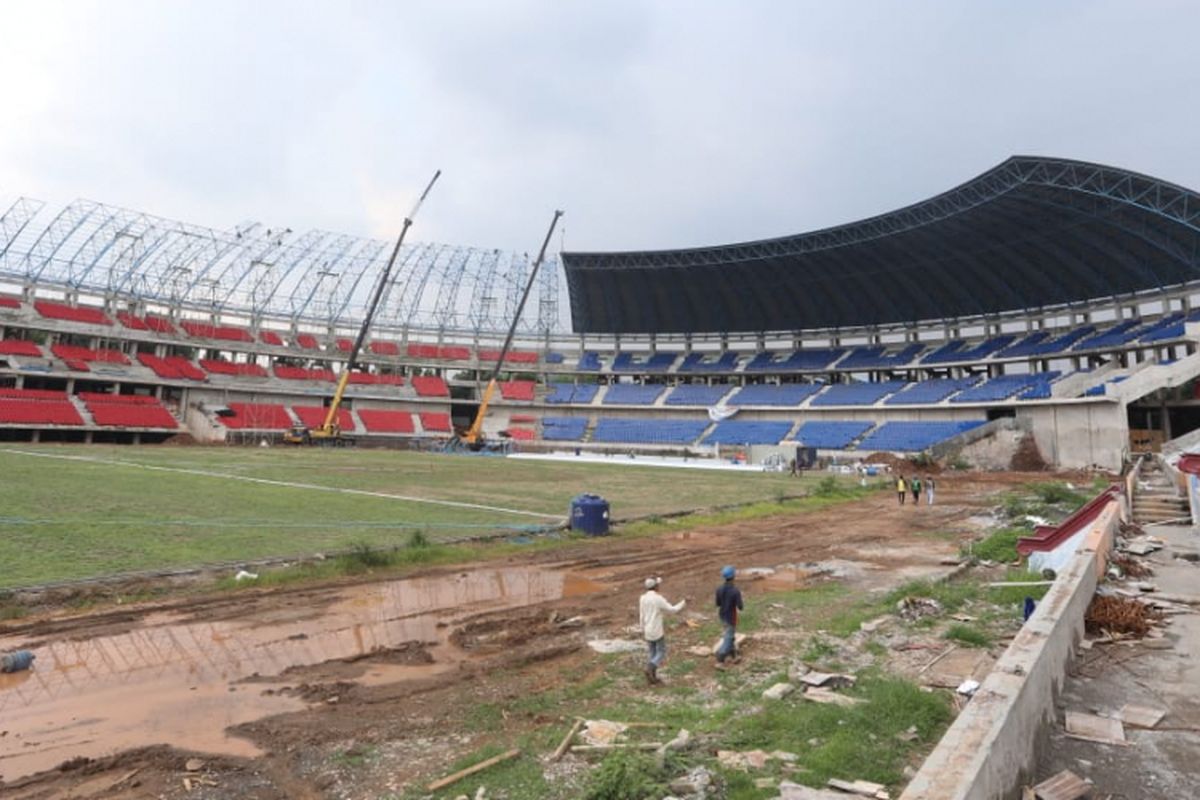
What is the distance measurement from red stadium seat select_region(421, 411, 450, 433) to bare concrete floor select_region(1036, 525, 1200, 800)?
2833 inches

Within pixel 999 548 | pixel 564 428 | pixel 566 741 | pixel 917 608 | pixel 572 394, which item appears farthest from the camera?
pixel 572 394

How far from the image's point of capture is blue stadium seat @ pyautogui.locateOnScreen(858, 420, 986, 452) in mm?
51125

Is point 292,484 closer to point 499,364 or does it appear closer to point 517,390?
point 499,364

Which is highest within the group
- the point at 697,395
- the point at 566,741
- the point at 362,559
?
the point at 697,395

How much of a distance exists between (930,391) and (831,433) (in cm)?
988

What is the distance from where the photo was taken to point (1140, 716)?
580 cm

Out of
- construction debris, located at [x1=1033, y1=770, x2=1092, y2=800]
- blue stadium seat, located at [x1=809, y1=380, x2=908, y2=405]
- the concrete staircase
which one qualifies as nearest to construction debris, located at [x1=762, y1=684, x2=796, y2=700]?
construction debris, located at [x1=1033, y1=770, x2=1092, y2=800]

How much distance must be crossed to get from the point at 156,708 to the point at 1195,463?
878 inches

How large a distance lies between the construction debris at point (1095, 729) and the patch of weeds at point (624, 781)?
3.73 metres

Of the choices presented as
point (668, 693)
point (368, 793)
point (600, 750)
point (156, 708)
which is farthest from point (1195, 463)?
point (156, 708)

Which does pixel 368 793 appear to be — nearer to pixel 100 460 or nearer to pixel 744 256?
pixel 100 460

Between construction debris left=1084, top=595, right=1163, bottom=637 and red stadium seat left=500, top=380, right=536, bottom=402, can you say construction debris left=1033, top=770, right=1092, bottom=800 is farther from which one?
red stadium seat left=500, top=380, right=536, bottom=402

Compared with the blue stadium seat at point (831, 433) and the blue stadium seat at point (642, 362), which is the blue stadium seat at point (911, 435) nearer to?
Result: the blue stadium seat at point (831, 433)

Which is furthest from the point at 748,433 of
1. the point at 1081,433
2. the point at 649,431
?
the point at 1081,433
